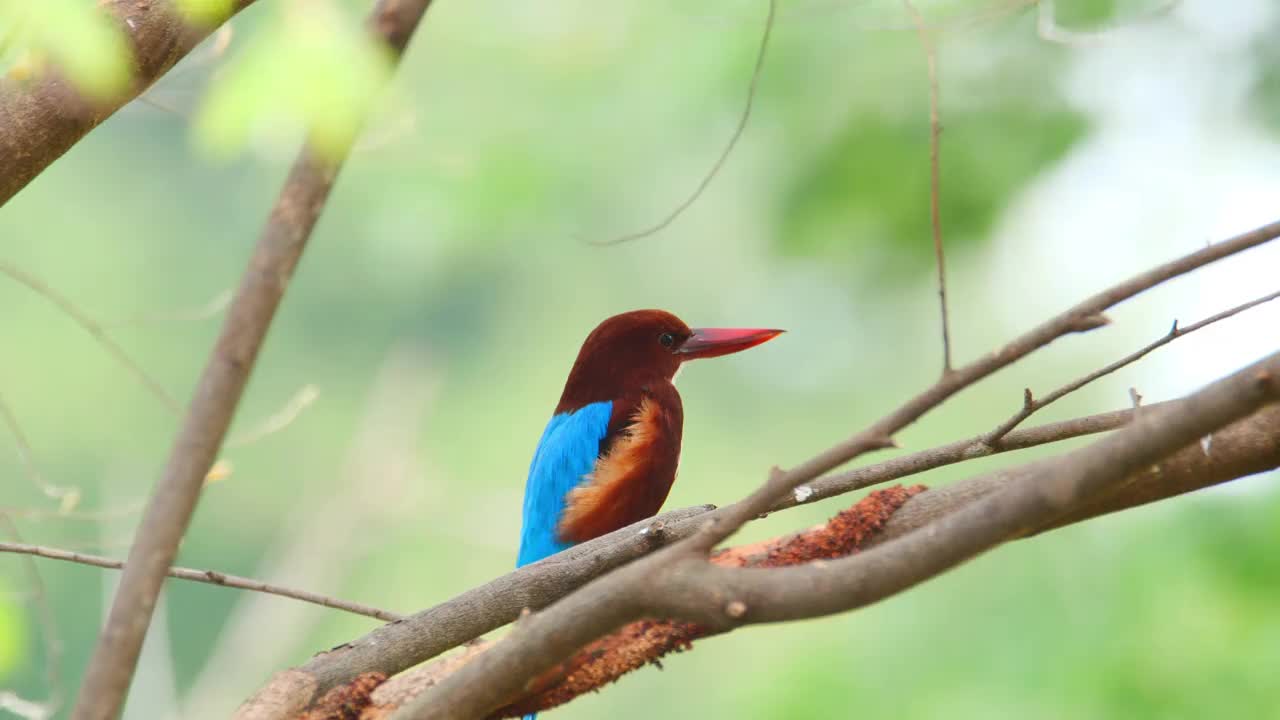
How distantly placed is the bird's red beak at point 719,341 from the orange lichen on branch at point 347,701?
5.32 ft

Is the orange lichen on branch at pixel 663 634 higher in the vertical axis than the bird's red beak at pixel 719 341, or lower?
higher

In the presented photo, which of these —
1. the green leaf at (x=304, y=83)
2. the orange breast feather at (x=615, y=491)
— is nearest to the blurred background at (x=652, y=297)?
the green leaf at (x=304, y=83)

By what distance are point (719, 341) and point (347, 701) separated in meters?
1.73

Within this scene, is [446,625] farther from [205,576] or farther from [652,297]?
[652,297]

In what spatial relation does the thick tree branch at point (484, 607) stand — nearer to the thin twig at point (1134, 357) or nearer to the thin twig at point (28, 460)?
the thin twig at point (1134, 357)

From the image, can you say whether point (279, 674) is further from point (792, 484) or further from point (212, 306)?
point (792, 484)

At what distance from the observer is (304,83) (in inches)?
42.3

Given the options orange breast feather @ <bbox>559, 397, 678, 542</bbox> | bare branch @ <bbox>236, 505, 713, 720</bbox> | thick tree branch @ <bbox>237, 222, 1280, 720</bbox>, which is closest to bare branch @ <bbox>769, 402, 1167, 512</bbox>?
thick tree branch @ <bbox>237, 222, 1280, 720</bbox>

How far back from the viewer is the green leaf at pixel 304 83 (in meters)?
1.07

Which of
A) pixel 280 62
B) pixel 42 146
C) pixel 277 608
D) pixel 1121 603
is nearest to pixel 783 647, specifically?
pixel 277 608

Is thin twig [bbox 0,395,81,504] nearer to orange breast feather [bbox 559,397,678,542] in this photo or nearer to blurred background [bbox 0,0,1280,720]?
blurred background [bbox 0,0,1280,720]

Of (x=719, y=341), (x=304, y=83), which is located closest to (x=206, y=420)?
(x=304, y=83)

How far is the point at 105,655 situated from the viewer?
1.16m

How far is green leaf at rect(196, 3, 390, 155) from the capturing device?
3.52 ft
